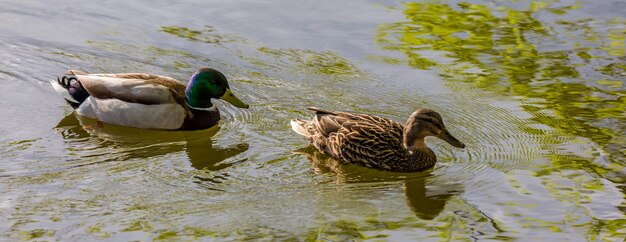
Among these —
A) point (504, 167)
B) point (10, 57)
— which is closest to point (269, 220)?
point (504, 167)

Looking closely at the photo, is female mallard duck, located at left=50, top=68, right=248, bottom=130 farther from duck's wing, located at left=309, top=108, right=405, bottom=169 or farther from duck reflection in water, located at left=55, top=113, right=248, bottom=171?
duck's wing, located at left=309, top=108, right=405, bottom=169

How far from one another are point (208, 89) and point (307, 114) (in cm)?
101

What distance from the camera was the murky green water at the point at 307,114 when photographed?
328 inches

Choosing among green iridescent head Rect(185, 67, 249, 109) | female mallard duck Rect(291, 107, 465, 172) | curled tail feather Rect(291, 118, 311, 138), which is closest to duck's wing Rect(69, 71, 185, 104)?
green iridescent head Rect(185, 67, 249, 109)

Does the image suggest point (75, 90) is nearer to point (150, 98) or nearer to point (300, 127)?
point (150, 98)

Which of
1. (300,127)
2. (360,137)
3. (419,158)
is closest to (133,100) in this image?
(300,127)

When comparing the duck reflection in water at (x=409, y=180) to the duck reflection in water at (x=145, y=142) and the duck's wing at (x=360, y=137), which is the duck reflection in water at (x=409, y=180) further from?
the duck reflection in water at (x=145, y=142)

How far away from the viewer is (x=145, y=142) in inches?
412

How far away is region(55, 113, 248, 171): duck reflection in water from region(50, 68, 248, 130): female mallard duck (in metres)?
0.09

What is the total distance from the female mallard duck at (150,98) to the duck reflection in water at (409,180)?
1.29m

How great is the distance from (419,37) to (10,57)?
4.52 metres

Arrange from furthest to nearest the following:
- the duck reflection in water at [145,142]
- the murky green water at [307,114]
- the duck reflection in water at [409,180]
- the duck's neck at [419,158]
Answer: the duck reflection in water at [145,142] → the duck's neck at [419,158] → the duck reflection in water at [409,180] → the murky green water at [307,114]

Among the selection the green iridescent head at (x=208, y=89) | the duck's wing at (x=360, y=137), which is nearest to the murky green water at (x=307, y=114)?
the duck's wing at (x=360, y=137)

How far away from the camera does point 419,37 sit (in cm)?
1294
